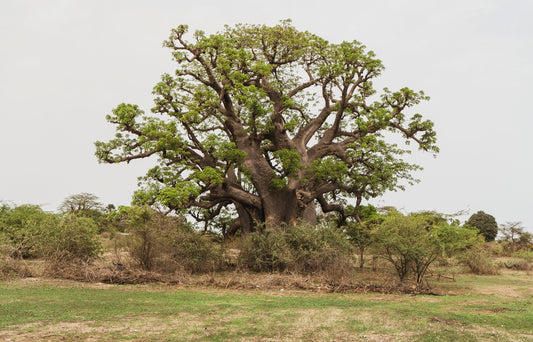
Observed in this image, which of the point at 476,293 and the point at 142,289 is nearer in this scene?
the point at 142,289

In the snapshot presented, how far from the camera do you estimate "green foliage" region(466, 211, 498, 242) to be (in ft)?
125

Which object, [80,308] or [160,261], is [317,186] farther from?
[80,308]

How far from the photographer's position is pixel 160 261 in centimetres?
1433

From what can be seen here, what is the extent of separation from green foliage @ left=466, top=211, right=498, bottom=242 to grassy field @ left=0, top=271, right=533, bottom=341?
27.9 metres

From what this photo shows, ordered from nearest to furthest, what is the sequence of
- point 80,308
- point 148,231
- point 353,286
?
point 80,308, point 353,286, point 148,231

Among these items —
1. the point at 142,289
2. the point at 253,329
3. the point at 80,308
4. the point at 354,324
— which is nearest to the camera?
Answer: the point at 253,329

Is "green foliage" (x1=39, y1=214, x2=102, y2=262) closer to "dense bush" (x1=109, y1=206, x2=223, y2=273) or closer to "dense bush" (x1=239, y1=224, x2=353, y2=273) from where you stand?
"dense bush" (x1=109, y1=206, x2=223, y2=273)

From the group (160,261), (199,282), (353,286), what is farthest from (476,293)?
(160,261)

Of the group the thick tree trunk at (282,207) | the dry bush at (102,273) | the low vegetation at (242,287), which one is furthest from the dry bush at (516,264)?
the dry bush at (102,273)

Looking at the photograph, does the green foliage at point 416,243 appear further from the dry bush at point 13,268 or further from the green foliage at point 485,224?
the green foliage at point 485,224

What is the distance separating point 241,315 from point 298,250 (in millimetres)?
7342

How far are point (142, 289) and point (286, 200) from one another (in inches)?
384

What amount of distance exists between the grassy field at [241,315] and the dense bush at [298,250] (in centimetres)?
260

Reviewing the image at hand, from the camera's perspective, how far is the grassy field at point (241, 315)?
7.09m
